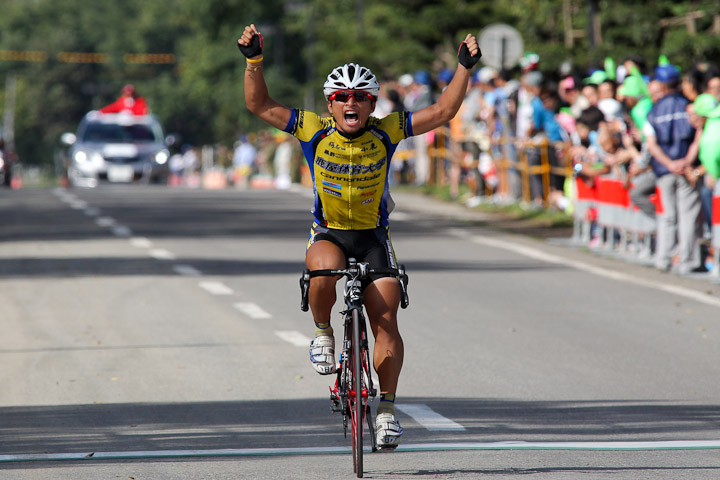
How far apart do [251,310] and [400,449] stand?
613cm

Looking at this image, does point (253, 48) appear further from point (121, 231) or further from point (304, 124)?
point (121, 231)

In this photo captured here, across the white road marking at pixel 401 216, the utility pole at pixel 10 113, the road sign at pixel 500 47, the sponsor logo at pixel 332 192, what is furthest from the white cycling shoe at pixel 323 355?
the utility pole at pixel 10 113

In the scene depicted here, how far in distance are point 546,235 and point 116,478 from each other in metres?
15.2

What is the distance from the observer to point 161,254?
1936 centimetres

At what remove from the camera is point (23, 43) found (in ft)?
414

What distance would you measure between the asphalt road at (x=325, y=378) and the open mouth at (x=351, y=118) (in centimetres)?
151

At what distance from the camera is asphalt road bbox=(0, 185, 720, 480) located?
290 inches

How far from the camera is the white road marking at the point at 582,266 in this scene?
1447cm

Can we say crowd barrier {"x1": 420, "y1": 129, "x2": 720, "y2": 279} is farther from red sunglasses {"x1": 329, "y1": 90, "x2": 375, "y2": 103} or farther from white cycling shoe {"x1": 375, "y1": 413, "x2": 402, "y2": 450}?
white cycling shoe {"x1": 375, "y1": 413, "x2": 402, "y2": 450}

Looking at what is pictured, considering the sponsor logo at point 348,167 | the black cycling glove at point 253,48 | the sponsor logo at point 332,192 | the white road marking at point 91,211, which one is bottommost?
the white road marking at point 91,211

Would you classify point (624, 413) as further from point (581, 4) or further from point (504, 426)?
point (581, 4)

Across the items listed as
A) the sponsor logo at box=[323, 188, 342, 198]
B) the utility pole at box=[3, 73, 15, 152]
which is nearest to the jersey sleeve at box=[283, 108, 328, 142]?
the sponsor logo at box=[323, 188, 342, 198]

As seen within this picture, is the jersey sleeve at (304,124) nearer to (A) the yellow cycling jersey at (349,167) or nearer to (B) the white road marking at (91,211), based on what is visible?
(A) the yellow cycling jersey at (349,167)

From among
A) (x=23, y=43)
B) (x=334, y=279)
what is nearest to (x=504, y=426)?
(x=334, y=279)
